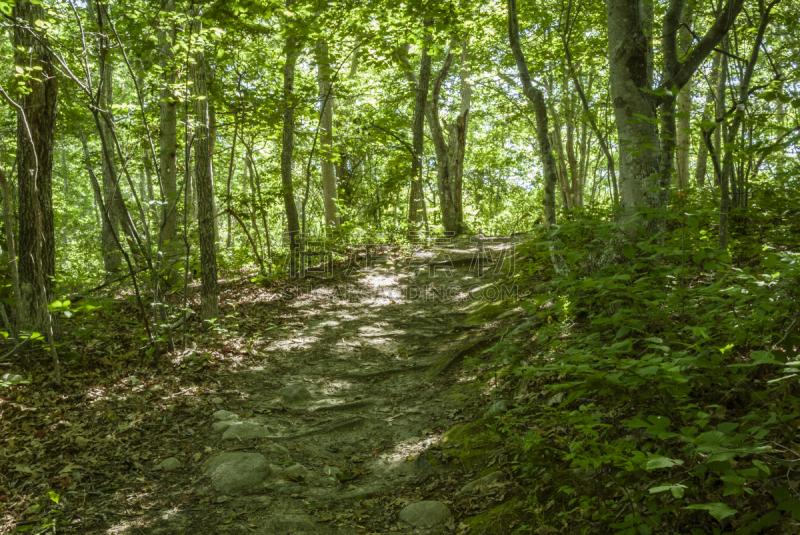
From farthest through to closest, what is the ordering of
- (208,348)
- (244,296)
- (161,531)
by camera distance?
(244,296), (208,348), (161,531)

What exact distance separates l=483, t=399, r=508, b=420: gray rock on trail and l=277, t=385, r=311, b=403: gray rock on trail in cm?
243

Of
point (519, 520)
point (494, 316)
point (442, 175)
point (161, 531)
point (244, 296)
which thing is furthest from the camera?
point (442, 175)

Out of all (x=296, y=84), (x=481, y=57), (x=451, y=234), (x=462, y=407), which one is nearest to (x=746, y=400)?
(x=462, y=407)

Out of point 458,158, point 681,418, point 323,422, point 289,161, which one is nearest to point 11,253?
point 323,422

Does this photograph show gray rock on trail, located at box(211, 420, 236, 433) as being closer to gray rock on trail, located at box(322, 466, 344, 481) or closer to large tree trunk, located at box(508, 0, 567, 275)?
gray rock on trail, located at box(322, 466, 344, 481)

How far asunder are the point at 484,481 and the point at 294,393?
117 inches

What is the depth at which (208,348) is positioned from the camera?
265 inches

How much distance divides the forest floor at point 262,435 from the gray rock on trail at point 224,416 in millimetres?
21

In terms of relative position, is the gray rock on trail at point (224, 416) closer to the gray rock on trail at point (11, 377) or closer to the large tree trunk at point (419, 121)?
the gray rock on trail at point (11, 377)

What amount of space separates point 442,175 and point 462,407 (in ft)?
33.8

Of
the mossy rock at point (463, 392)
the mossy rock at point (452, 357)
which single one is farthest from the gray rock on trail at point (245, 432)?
the mossy rock at point (452, 357)

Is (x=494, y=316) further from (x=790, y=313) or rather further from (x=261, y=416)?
(x=790, y=313)

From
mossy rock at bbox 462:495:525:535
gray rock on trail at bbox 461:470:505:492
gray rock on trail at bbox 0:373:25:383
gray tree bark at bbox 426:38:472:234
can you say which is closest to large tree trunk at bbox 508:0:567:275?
gray rock on trail at bbox 461:470:505:492

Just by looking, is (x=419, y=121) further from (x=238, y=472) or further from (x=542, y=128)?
(x=238, y=472)
